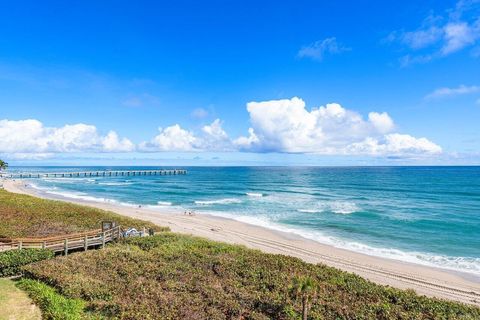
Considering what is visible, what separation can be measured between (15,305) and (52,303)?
1640 millimetres

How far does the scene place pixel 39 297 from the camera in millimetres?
13719

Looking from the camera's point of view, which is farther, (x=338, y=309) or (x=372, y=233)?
(x=372, y=233)

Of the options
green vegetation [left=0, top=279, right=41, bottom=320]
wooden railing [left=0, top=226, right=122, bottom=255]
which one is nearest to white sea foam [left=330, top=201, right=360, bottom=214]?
wooden railing [left=0, top=226, right=122, bottom=255]

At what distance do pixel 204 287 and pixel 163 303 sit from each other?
7.79ft

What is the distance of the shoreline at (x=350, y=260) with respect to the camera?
20.5 metres

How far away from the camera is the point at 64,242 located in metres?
21.6

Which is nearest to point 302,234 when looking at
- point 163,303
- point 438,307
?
point 438,307

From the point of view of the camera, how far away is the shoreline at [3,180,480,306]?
67.4ft

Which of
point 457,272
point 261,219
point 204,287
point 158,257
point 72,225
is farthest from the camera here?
A: point 261,219

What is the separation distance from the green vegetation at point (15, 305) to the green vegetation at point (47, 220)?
11.9m

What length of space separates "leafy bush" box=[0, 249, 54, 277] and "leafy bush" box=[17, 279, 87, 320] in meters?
2.17

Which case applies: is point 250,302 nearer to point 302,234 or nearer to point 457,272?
point 457,272

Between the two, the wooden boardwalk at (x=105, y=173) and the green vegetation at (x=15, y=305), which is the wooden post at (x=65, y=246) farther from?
the wooden boardwalk at (x=105, y=173)

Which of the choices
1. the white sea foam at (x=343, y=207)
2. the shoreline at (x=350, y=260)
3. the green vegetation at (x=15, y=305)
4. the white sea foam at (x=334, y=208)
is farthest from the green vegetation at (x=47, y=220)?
the white sea foam at (x=343, y=207)
